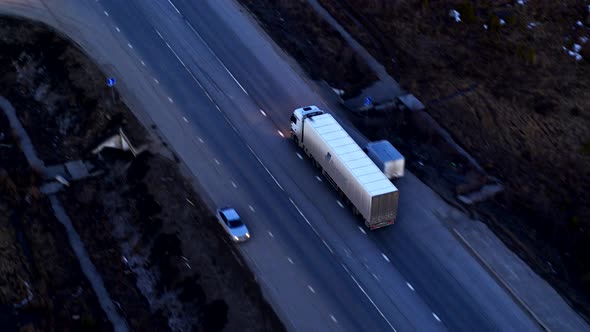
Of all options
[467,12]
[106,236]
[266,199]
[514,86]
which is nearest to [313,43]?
[467,12]

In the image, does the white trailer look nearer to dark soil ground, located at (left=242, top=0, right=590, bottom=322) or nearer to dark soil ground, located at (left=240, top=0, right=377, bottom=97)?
dark soil ground, located at (left=242, top=0, right=590, bottom=322)

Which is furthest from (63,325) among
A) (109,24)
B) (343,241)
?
(109,24)

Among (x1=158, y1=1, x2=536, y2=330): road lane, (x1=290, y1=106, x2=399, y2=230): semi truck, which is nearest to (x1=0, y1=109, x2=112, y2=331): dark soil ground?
(x1=158, y1=1, x2=536, y2=330): road lane

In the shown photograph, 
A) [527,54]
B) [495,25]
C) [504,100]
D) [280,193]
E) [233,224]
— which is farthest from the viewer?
[495,25]

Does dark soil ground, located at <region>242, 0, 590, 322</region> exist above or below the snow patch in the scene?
below

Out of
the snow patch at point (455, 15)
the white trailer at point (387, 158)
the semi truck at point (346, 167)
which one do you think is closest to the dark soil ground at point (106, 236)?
the semi truck at point (346, 167)

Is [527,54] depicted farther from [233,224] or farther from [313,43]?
[233,224]
